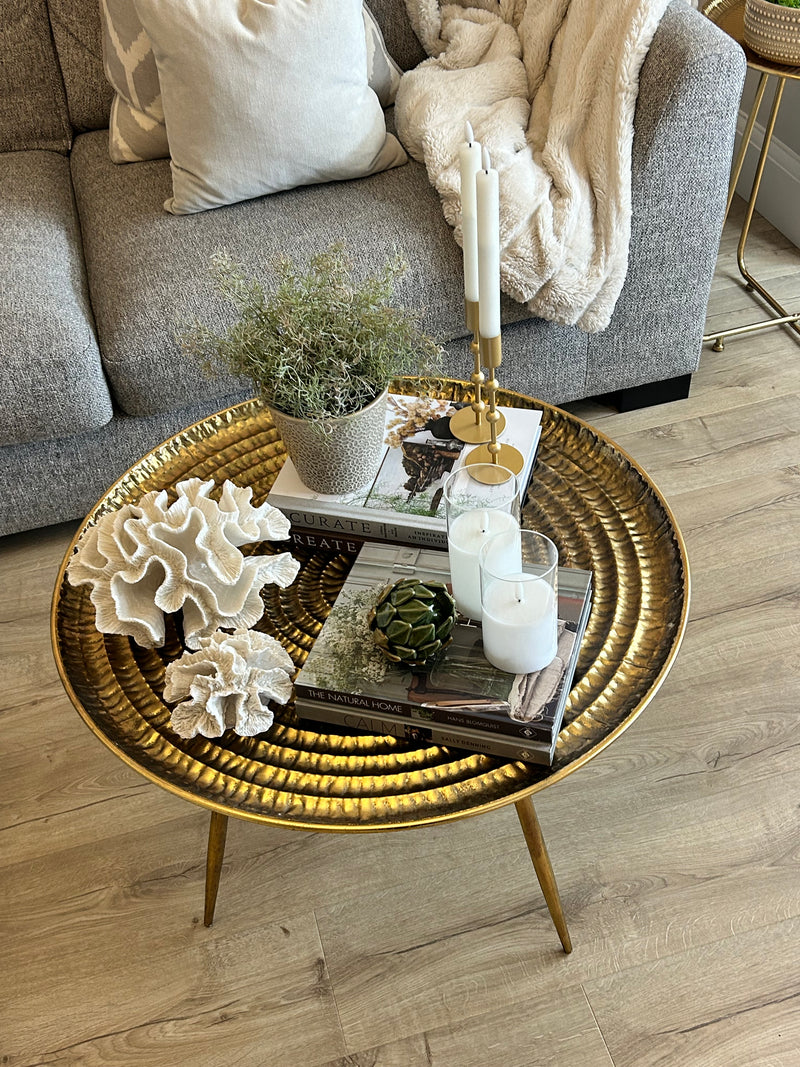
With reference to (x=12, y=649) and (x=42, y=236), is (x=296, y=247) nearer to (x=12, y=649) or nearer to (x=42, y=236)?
(x=42, y=236)

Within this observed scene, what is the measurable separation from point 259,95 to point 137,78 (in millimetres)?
335

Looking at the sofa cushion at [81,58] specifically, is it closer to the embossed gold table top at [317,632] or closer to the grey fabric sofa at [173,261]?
the grey fabric sofa at [173,261]

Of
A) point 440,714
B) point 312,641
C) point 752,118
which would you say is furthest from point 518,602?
point 752,118

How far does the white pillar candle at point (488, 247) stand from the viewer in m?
0.87

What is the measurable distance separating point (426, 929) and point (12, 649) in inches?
33.4

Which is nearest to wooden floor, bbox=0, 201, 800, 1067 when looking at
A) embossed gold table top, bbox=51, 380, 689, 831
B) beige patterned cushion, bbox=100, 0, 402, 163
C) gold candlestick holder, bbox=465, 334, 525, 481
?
embossed gold table top, bbox=51, 380, 689, 831

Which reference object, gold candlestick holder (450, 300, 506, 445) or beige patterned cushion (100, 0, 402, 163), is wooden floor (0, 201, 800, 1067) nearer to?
gold candlestick holder (450, 300, 506, 445)

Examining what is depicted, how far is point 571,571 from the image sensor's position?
3.28 feet

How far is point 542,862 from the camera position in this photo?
107 centimetres

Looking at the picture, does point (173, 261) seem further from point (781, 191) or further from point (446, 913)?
point (781, 191)

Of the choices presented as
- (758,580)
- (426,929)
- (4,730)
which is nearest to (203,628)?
(426,929)

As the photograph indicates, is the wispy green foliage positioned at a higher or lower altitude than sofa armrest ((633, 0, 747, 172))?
lower

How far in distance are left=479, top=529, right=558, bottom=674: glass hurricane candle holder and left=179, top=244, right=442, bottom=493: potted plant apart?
0.78 ft

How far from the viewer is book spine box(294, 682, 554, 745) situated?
34.0 inches
